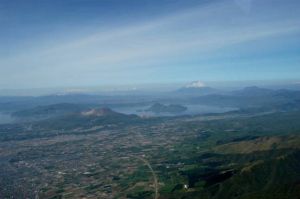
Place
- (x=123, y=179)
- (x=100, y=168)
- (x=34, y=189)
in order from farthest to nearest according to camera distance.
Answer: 1. (x=100, y=168)
2. (x=123, y=179)
3. (x=34, y=189)

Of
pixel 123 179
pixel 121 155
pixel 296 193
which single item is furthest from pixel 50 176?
pixel 296 193

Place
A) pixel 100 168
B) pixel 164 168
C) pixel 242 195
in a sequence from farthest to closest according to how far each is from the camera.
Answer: pixel 100 168 → pixel 164 168 → pixel 242 195

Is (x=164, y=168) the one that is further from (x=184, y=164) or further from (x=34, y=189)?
(x=34, y=189)

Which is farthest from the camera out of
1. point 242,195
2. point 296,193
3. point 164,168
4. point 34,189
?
point 164,168

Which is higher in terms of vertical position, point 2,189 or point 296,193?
point 296,193

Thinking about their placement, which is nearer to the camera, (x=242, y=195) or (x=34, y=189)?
(x=242, y=195)

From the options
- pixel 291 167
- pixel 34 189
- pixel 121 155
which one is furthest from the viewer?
pixel 121 155

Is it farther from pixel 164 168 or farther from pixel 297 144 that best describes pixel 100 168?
pixel 297 144

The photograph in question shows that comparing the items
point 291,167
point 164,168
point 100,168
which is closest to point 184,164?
point 164,168

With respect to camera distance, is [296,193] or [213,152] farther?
[213,152]
